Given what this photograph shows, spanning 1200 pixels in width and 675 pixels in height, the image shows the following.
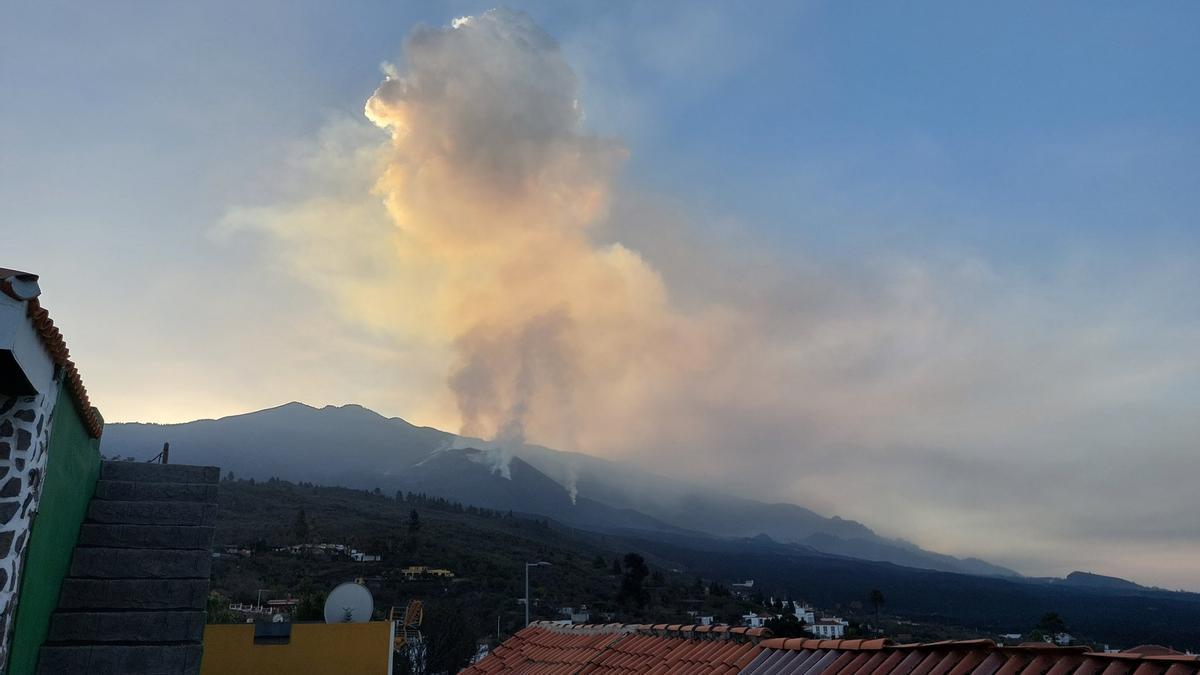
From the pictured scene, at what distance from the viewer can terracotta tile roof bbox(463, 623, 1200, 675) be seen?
4.67 m

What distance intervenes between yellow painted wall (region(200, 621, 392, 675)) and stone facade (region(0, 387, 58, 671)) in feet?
18.6

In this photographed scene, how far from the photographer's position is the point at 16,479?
16.5 feet

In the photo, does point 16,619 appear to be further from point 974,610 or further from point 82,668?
point 974,610

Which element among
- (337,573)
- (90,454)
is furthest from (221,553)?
(90,454)

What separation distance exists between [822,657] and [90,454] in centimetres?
683

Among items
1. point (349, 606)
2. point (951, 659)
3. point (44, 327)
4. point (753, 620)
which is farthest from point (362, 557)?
point (951, 659)

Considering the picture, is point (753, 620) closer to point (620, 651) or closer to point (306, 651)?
point (306, 651)

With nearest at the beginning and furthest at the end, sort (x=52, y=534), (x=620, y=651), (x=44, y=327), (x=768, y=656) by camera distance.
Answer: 1. (x=44, y=327)
2. (x=52, y=534)
3. (x=768, y=656)
4. (x=620, y=651)

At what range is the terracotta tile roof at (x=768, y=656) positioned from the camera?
4.67m

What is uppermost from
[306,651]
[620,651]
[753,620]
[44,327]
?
[753,620]

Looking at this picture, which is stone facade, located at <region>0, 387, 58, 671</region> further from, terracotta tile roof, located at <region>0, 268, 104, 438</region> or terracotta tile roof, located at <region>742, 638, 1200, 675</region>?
terracotta tile roof, located at <region>742, 638, 1200, 675</region>

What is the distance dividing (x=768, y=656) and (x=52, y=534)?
5.86m

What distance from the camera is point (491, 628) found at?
132 feet

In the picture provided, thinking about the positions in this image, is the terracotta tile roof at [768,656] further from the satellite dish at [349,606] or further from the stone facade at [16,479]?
the stone facade at [16,479]
